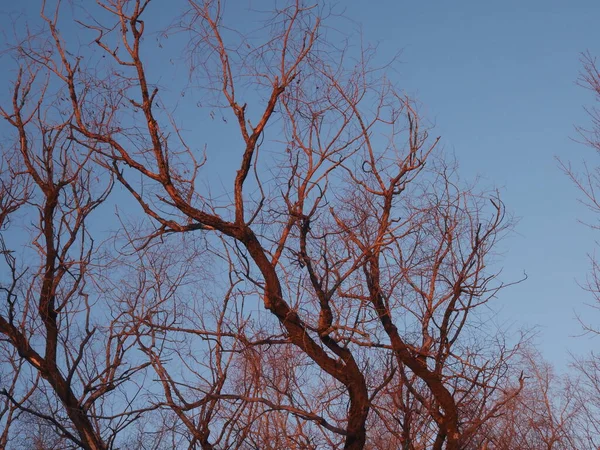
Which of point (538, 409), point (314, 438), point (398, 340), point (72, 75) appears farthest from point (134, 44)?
point (538, 409)

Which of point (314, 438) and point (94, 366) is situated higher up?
point (94, 366)

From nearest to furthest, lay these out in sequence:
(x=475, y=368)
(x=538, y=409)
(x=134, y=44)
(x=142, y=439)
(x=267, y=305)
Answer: (x=267, y=305) → (x=134, y=44) → (x=475, y=368) → (x=142, y=439) → (x=538, y=409)

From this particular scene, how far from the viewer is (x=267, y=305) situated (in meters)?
5.90

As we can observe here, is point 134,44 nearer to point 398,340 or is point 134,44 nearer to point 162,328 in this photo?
point 162,328

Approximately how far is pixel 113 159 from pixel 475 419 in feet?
13.5

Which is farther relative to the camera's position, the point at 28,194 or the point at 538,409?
→ the point at 538,409

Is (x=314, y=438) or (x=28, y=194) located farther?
(x=28, y=194)

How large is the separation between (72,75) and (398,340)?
3865mm

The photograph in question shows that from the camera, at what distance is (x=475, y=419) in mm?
6902

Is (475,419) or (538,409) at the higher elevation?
(538,409)

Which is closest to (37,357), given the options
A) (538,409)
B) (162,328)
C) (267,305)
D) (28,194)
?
(162,328)

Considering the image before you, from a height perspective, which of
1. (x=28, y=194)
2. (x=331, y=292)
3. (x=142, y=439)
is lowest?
(x=142, y=439)

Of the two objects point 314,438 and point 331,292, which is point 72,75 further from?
point 314,438

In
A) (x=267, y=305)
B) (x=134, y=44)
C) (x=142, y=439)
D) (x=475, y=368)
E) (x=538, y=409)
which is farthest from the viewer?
(x=538, y=409)
